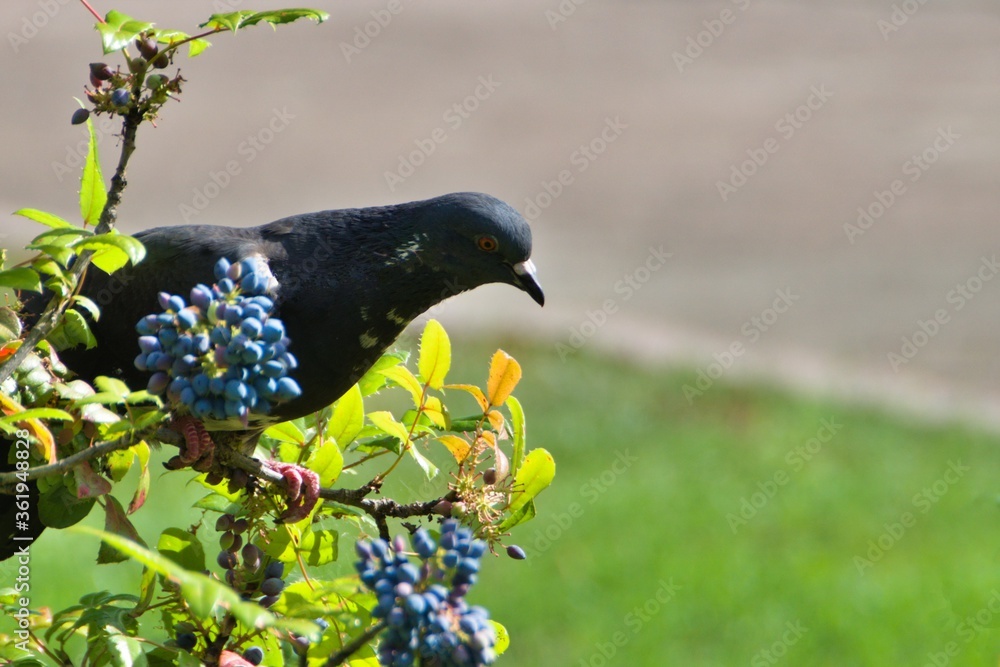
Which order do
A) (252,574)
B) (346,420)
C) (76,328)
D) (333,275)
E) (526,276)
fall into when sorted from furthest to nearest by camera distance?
(526,276), (333,275), (346,420), (252,574), (76,328)

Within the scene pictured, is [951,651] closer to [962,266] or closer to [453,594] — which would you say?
[453,594]

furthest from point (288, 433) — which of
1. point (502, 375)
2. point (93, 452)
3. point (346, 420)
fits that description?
point (93, 452)

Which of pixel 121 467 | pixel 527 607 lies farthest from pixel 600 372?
pixel 121 467

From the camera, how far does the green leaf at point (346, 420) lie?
1.86 meters

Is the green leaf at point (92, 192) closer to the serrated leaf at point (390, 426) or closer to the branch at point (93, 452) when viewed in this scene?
the branch at point (93, 452)

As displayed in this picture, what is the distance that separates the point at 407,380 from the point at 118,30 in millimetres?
715

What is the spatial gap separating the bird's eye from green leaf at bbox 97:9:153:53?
822mm

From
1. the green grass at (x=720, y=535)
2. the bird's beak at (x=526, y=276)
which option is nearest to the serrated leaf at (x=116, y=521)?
the bird's beak at (x=526, y=276)

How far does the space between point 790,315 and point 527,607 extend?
3893 millimetres

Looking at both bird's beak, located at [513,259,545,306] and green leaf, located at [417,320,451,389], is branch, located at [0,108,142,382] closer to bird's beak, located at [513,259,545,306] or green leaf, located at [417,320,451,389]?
green leaf, located at [417,320,451,389]

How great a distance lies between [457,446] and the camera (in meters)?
1.83

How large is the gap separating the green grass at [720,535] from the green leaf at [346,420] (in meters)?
2.58

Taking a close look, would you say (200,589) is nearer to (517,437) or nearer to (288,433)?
(517,437)

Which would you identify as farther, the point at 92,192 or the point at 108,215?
the point at 92,192
